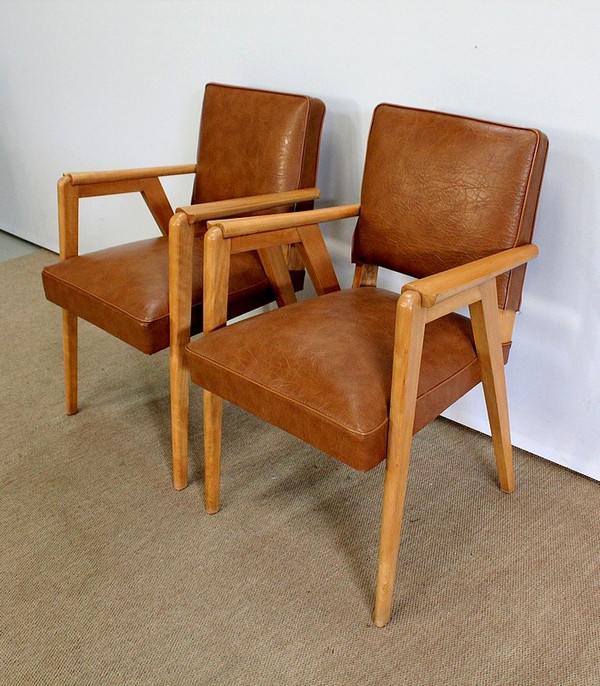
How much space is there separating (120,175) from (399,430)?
1.07m

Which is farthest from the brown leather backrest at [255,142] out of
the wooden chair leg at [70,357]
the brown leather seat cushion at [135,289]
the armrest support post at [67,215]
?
the wooden chair leg at [70,357]

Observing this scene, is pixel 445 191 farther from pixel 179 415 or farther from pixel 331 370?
pixel 179 415

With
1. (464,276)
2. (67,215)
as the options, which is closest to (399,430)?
(464,276)

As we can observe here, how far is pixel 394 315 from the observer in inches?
57.1

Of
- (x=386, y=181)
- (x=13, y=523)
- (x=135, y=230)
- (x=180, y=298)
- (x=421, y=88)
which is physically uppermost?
(x=421, y=88)

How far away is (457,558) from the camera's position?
58.2 inches

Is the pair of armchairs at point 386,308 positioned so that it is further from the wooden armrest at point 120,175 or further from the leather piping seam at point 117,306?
the wooden armrest at point 120,175

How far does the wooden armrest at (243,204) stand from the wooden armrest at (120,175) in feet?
1.00

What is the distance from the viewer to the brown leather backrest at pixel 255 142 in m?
1.72

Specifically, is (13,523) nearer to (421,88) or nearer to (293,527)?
(293,527)

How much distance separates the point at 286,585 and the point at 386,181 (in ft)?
2.88

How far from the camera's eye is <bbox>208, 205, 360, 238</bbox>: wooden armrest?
140 cm

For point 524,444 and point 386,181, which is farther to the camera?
point 524,444

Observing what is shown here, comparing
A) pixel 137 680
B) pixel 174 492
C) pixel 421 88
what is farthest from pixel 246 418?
pixel 421 88
